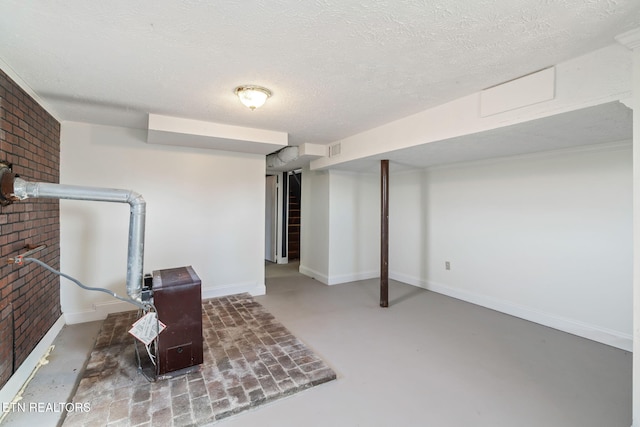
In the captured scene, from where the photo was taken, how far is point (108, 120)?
3.17 meters

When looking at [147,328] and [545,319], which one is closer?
[147,328]

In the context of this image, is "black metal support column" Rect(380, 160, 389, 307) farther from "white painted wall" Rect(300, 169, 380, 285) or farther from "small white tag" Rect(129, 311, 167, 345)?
"small white tag" Rect(129, 311, 167, 345)

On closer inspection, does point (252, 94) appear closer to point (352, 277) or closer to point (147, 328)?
point (147, 328)

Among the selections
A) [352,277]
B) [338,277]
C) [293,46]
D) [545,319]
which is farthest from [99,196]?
[545,319]

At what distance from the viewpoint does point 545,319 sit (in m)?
3.21

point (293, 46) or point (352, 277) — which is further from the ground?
point (293, 46)

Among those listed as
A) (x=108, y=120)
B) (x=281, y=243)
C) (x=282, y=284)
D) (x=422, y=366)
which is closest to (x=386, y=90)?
(x=422, y=366)

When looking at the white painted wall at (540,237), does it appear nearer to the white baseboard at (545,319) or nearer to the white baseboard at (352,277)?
the white baseboard at (545,319)

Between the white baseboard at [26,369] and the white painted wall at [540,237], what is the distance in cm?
474

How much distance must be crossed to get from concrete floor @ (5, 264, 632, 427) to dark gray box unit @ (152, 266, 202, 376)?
2.21 ft

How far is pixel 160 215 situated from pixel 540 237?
15.6ft

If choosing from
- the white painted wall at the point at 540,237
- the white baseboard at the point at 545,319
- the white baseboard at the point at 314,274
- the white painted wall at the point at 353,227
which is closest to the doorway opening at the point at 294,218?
the white baseboard at the point at 314,274

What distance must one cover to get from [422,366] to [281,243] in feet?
15.5

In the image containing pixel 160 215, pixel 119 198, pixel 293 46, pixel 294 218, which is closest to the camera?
pixel 293 46
